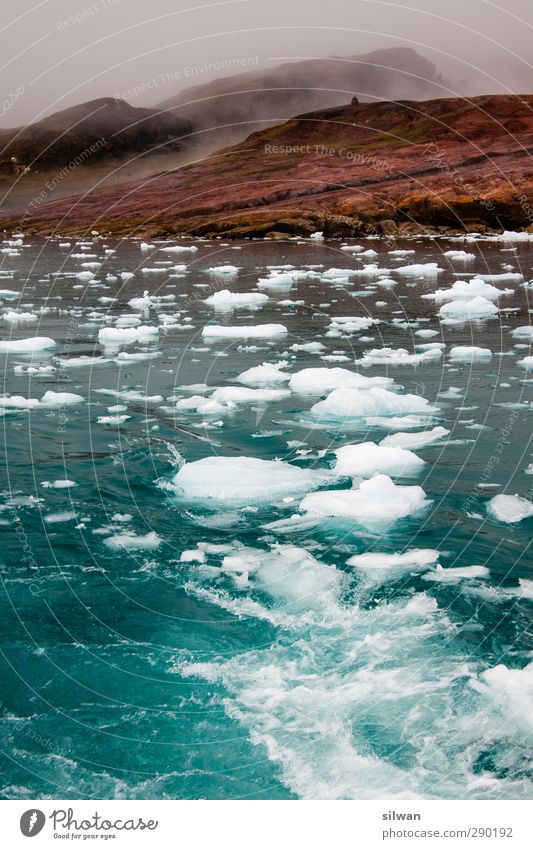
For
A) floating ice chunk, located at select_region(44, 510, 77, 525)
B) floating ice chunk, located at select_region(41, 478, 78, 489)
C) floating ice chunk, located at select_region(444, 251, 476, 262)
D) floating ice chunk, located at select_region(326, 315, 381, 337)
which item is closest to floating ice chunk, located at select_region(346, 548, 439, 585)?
floating ice chunk, located at select_region(44, 510, 77, 525)

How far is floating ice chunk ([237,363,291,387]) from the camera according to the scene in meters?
16.2

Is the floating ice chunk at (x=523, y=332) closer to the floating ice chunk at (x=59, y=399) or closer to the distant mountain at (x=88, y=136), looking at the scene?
the floating ice chunk at (x=59, y=399)

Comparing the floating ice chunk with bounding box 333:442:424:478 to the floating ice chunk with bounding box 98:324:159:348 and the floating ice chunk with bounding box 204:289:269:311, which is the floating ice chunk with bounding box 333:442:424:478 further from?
the floating ice chunk with bounding box 204:289:269:311

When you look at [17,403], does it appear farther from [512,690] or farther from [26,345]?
[512,690]

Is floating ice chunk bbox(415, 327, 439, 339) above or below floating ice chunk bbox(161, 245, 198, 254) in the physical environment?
below

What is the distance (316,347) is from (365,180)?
57973mm

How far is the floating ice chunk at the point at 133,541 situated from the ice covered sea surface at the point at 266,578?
0.03 m

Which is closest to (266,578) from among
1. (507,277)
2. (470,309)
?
(470,309)

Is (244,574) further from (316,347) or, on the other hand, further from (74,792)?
(316,347)

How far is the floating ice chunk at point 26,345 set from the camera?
19.8 meters

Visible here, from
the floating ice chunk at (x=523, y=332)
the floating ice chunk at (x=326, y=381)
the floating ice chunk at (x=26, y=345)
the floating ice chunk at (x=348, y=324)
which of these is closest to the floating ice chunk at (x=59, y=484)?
the floating ice chunk at (x=326, y=381)

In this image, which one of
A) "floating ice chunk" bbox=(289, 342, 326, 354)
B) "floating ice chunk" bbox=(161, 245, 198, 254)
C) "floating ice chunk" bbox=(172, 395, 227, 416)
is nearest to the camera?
"floating ice chunk" bbox=(172, 395, 227, 416)

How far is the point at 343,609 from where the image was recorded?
794cm

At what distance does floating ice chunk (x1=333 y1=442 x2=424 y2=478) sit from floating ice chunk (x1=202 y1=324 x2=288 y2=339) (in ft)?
33.2
